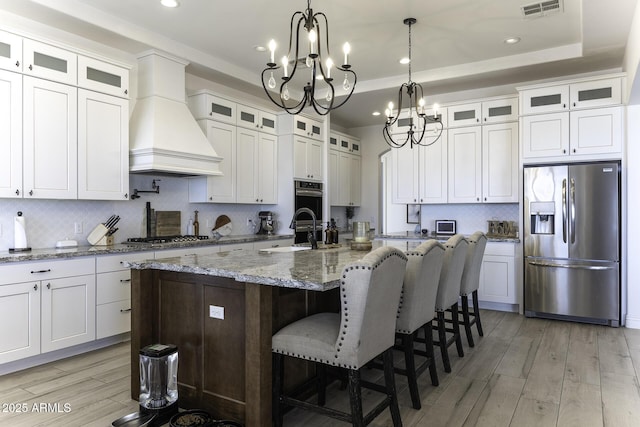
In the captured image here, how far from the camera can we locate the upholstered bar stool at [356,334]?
1918mm

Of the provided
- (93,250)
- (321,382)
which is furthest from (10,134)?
(321,382)

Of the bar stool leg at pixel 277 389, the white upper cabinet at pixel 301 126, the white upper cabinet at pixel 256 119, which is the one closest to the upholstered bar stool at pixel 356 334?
the bar stool leg at pixel 277 389

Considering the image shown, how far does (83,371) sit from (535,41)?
5.36 metres

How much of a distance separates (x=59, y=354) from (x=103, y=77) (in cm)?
251

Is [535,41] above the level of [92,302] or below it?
above

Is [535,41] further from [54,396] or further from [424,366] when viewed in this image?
[54,396]

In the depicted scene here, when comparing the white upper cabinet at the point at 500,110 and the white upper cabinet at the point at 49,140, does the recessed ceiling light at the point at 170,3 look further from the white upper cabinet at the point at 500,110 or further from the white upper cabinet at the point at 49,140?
the white upper cabinet at the point at 500,110

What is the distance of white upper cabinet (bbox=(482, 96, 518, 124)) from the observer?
17.1ft

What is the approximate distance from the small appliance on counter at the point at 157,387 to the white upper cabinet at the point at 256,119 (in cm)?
364

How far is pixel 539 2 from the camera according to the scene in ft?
12.1

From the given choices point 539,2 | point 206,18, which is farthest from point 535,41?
point 206,18

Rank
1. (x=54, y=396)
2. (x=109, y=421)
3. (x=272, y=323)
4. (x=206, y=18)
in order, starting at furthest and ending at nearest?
(x=206, y=18)
(x=54, y=396)
(x=109, y=421)
(x=272, y=323)

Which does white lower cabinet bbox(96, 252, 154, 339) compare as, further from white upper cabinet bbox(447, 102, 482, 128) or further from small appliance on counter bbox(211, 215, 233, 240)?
white upper cabinet bbox(447, 102, 482, 128)

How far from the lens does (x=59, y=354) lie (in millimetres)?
3486
